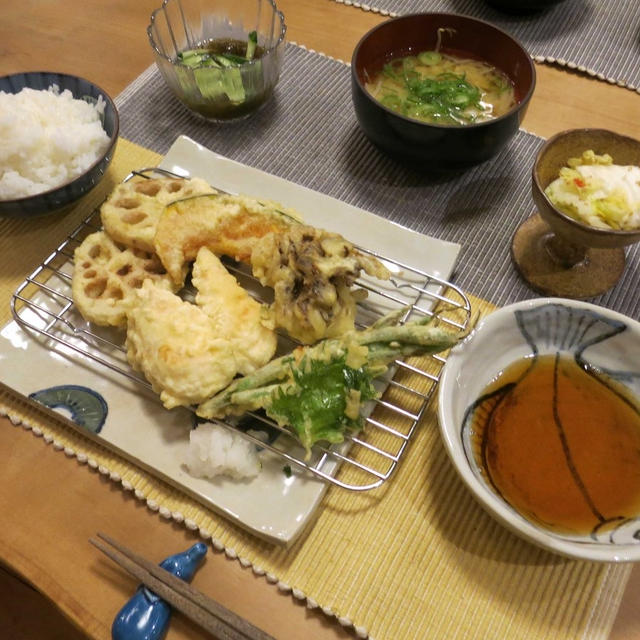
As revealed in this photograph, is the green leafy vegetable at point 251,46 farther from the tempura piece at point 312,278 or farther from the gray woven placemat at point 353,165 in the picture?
the tempura piece at point 312,278

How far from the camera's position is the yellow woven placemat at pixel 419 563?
1.32 m

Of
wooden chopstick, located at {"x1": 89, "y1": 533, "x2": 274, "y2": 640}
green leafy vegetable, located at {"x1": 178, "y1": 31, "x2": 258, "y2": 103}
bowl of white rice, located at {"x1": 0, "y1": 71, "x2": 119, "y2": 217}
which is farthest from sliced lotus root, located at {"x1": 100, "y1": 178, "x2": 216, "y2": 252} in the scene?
wooden chopstick, located at {"x1": 89, "y1": 533, "x2": 274, "y2": 640}

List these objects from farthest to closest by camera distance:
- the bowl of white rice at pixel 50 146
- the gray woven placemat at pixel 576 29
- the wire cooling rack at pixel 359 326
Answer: the gray woven placemat at pixel 576 29 → the bowl of white rice at pixel 50 146 → the wire cooling rack at pixel 359 326

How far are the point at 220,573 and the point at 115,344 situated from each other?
0.72 meters

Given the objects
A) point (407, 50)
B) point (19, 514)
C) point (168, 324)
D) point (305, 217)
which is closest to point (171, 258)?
point (168, 324)

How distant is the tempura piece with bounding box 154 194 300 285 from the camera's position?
5.56ft

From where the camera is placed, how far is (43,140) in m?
1.87

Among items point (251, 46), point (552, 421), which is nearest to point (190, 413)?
point (552, 421)

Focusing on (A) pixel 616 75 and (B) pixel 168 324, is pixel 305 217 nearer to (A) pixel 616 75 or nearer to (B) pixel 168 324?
(B) pixel 168 324

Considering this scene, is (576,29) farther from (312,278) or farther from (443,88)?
(312,278)

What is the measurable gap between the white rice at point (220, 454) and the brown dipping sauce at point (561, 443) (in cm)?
57

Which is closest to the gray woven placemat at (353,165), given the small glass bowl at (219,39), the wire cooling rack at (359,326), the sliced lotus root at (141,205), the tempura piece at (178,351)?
the small glass bowl at (219,39)

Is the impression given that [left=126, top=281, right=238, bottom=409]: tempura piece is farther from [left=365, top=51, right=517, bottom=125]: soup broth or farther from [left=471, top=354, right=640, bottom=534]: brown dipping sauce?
[left=365, top=51, right=517, bottom=125]: soup broth

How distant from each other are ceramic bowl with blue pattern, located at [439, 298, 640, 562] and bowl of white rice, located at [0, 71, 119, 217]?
52.8 inches
